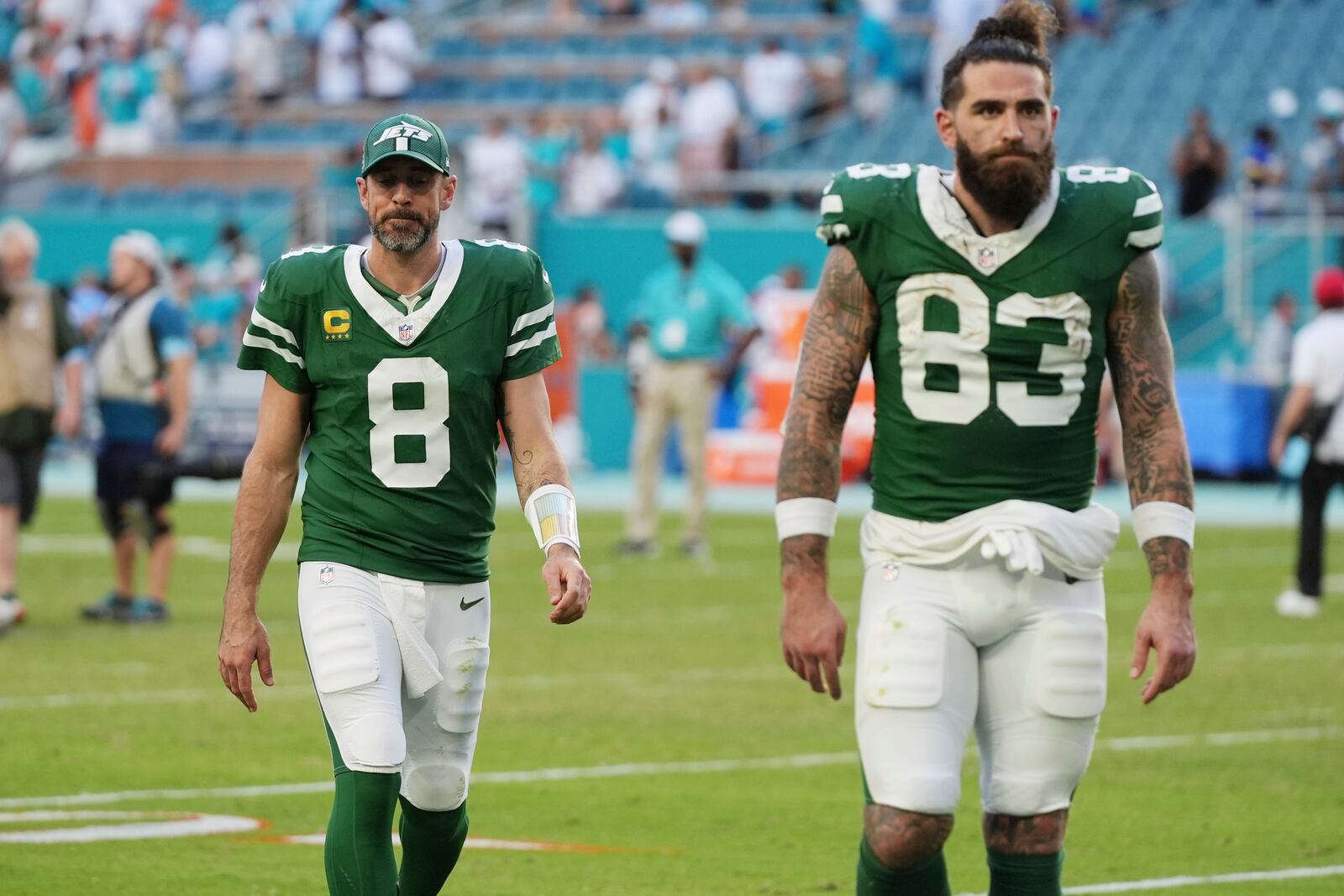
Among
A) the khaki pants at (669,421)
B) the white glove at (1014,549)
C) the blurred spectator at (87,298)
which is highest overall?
the white glove at (1014,549)

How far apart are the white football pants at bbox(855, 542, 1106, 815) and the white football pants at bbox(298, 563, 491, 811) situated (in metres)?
1.08

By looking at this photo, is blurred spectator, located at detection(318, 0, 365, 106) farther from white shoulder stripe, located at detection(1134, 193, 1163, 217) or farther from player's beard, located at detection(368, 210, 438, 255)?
white shoulder stripe, located at detection(1134, 193, 1163, 217)

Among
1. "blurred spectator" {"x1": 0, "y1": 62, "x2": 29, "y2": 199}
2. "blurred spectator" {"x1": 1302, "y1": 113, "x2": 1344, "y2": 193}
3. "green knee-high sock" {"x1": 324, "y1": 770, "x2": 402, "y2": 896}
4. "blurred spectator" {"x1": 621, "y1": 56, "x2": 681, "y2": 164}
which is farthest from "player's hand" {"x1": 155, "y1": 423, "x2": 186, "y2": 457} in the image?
"blurred spectator" {"x1": 0, "y1": 62, "x2": 29, "y2": 199}

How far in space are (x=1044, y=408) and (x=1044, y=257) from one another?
0.34 metres

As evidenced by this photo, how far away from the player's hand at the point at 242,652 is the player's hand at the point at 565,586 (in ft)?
2.33

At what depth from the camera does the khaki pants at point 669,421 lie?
1777 cm

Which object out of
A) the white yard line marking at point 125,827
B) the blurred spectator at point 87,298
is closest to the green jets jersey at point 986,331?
the white yard line marking at point 125,827

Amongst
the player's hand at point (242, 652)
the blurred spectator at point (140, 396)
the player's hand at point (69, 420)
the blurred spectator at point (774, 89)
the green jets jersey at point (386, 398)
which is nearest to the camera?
the player's hand at point (242, 652)

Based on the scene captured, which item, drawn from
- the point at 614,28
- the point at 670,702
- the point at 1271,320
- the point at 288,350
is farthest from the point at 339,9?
the point at 288,350

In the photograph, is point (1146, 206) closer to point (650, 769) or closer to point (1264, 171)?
point (650, 769)

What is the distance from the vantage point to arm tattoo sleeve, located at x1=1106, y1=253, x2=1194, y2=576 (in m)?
5.41

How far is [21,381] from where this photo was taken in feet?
43.4

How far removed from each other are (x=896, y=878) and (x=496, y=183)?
79.6 feet

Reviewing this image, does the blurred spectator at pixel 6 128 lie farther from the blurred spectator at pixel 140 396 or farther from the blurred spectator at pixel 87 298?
the blurred spectator at pixel 140 396
